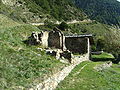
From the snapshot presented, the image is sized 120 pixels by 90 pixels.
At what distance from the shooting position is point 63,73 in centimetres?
2170

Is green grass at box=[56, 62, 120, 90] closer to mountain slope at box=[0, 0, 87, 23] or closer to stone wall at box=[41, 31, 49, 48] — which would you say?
stone wall at box=[41, 31, 49, 48]

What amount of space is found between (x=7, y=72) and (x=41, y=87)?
2.25 m

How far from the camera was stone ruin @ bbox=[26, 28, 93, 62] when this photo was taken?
3017cm

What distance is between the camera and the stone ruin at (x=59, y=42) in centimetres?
3017

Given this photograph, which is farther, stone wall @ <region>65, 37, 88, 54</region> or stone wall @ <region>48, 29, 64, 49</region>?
stone wall @ <region>65, 37, 88, 54</region>

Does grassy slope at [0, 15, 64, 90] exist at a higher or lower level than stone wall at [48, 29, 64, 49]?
lower

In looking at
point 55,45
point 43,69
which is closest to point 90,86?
point 43,69

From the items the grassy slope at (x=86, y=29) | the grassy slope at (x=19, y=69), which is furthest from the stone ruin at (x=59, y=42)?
the grassy slope at (x=86, y=29)

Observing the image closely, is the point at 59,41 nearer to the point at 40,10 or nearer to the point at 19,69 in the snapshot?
the point at 19,69

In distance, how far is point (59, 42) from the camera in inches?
1464

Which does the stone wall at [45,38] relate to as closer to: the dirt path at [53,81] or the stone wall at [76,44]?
the stone wall at [76,44]

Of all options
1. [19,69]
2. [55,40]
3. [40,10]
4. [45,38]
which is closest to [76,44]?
[55,40]

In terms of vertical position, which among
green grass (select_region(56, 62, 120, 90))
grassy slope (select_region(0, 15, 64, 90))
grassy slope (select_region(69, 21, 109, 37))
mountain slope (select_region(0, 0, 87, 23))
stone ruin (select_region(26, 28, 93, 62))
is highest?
mountain slope (select_region(0, 0, 87, 23))

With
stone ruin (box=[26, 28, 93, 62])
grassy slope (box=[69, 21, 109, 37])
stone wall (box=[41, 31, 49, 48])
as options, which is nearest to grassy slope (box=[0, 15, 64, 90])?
stone ruin (box=[26, 28, 93, 62])
